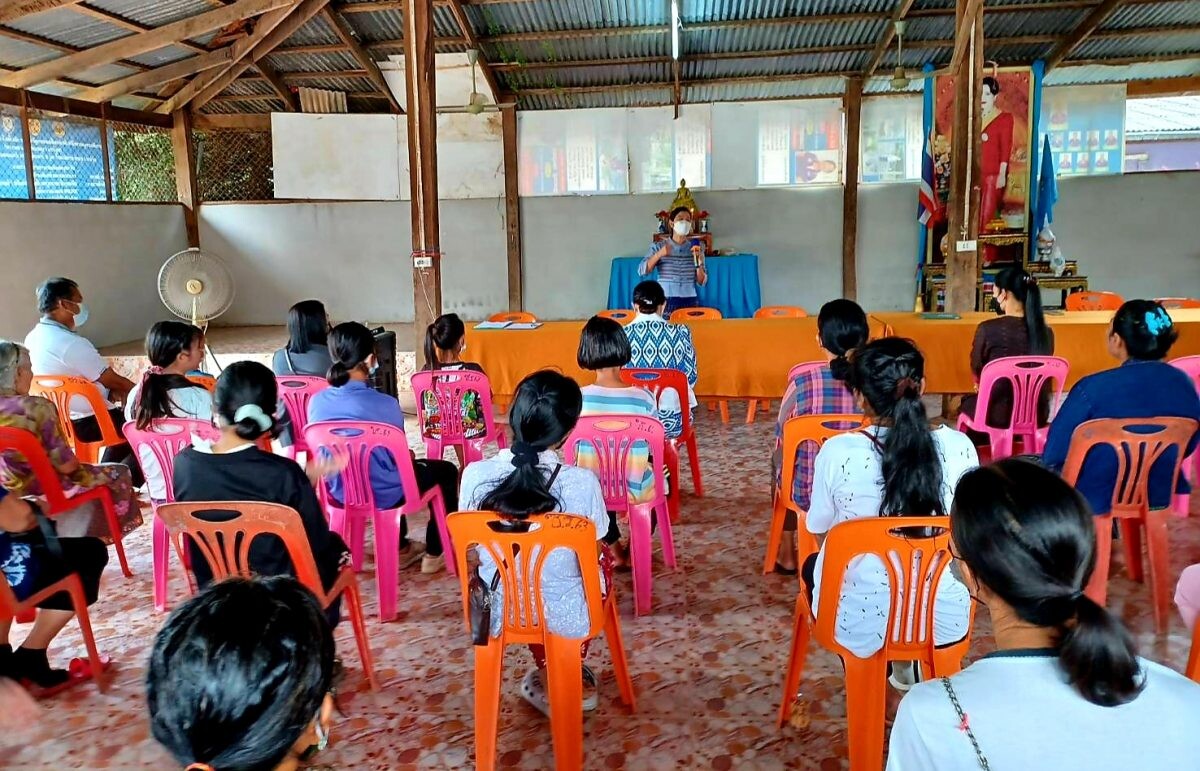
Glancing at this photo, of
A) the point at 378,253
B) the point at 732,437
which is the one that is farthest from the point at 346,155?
the point at 732,437

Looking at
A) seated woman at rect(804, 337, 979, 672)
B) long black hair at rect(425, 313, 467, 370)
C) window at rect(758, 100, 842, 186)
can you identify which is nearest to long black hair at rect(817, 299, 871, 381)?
seated woman at rect(804, 337, 979, 672)

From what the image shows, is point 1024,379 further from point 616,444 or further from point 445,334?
point 445,334

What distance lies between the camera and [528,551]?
1.98 m

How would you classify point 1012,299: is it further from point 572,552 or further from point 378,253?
point 378,253

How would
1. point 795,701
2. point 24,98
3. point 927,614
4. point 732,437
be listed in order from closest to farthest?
point 927,614 → point 795,701 → point 732,437 → point 24,98

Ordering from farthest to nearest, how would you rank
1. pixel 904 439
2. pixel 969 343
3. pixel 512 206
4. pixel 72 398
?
pixel 512 206, pixel 969 343, pixel 72 398, pixel 904 439

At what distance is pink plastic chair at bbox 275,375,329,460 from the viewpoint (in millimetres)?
3893

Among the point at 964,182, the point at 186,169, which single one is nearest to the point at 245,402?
the point at 964,182

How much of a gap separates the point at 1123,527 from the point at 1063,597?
99.7 inches

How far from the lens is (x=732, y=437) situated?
5457 mm

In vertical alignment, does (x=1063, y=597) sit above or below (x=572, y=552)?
above

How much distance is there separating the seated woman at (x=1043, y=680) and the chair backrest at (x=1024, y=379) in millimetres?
2884

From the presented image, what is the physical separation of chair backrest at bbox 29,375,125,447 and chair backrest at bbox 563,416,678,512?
2.45 meters

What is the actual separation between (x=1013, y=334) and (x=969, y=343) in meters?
1.12
